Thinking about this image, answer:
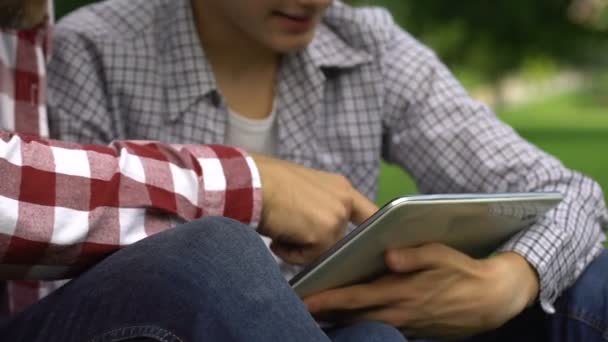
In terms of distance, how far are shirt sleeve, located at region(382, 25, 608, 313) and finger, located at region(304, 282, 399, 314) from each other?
285 millimetres

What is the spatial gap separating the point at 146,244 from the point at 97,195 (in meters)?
0.11

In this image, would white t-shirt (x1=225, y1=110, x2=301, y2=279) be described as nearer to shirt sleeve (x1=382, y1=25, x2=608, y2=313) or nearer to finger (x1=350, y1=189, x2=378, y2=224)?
shirt sleeve (x1=382, y1=25, x2=608, y2=313)

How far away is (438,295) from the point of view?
146 centimetres

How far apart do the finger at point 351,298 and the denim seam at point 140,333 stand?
395 millimetres

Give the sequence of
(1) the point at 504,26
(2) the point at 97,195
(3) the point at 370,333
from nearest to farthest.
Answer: (2) the point at 97,195
(3) the point at 370,333
(1) the point at 504,26

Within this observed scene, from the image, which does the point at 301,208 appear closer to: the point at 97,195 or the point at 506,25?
the point at 97,195

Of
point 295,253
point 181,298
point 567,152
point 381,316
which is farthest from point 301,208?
point 567,152

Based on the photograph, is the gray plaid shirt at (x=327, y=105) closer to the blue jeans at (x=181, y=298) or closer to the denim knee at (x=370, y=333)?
the denim knee at (x=370, y=333)

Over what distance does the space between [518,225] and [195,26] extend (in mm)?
645

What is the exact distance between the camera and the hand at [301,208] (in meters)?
1.31

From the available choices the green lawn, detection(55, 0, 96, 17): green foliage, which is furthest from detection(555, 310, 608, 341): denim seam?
detection(55, 0, 96, 17): green foliage

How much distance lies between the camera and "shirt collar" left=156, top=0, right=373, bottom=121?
1801 millimetres

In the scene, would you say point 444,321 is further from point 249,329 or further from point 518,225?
point 249,329

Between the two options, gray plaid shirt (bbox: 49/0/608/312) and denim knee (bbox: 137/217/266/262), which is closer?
denim knee (bbox: 137/217/266/262)
